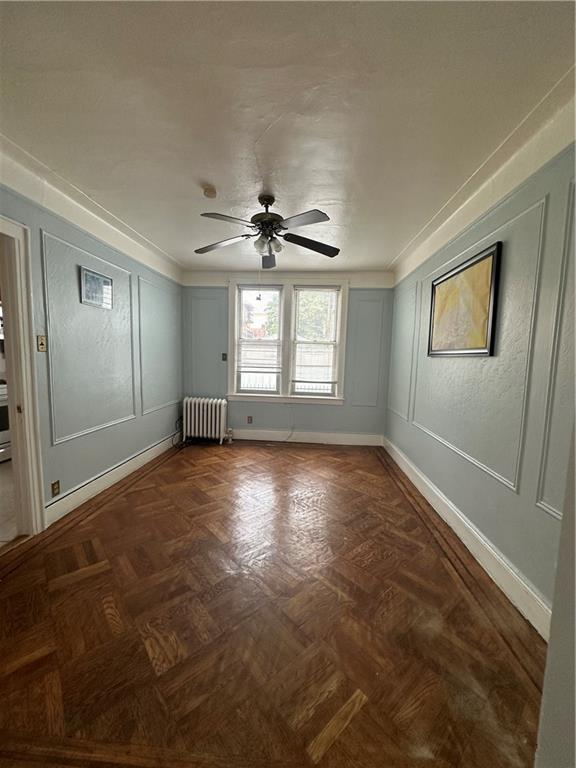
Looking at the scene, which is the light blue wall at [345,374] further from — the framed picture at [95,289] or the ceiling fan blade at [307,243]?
the ceiling fan blade at [307,243]

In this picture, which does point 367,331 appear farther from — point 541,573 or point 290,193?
point 541,573

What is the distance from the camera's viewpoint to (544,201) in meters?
1.50

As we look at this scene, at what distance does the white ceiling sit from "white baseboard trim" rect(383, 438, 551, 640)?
241cm

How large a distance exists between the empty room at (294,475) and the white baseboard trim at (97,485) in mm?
33

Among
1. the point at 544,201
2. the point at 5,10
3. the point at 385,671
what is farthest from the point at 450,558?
the point at 5,10

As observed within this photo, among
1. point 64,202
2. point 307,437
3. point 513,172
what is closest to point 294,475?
point 307,437

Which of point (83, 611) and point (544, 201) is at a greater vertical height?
point (544, 201)

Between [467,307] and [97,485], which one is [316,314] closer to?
[467,307]

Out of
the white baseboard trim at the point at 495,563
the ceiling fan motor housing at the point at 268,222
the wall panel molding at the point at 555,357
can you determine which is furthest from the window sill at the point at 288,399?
the wall panel molding at the point at 555,357

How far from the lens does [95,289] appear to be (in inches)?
103

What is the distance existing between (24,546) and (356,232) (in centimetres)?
376

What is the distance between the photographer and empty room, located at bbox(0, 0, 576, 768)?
104 centimetres

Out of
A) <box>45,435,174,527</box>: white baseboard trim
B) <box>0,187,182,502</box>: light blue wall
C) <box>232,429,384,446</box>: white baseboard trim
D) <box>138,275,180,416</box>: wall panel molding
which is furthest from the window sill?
→ <box>45,435,174,527</box>: white baseboard trim

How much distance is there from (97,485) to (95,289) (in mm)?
1838
